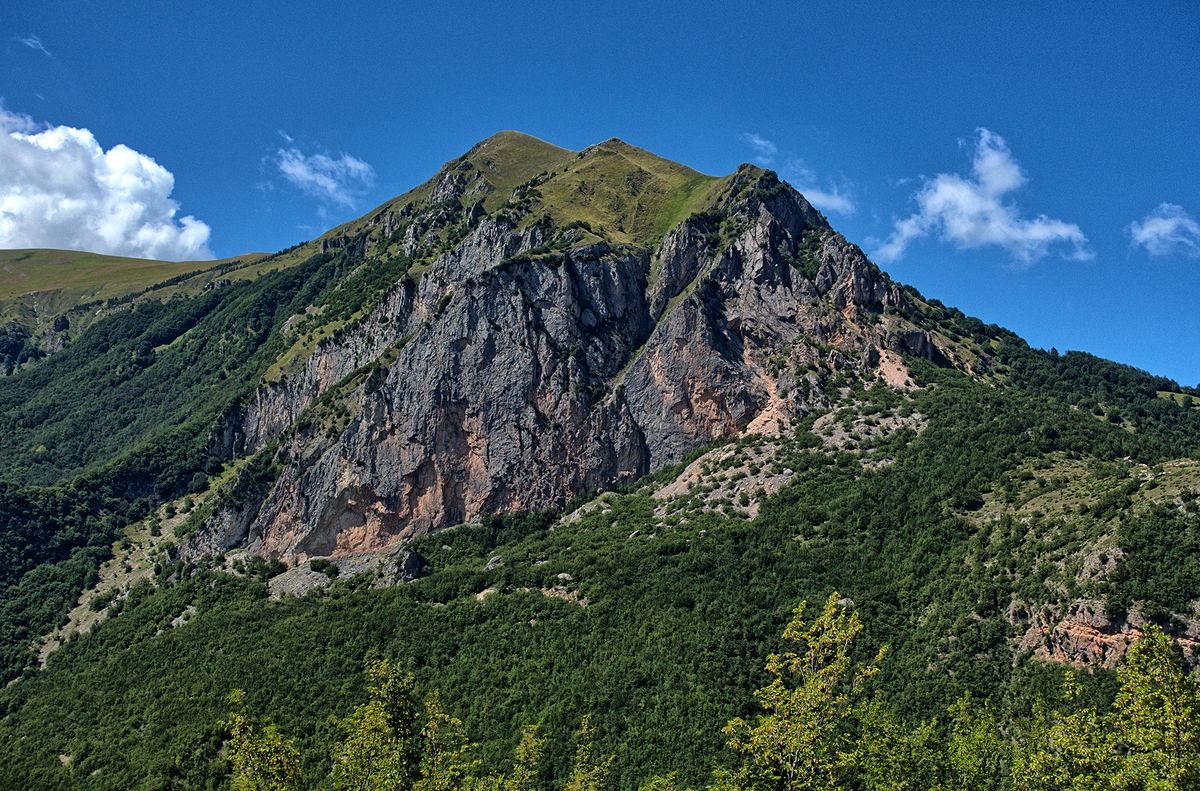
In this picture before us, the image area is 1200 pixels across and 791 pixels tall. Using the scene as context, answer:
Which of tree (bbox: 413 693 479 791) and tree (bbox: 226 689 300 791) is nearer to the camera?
tree (bbox: 226 689 300 791)

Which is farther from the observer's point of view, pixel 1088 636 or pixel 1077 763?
pixel 1088 636

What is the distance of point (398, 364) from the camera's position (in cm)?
11112

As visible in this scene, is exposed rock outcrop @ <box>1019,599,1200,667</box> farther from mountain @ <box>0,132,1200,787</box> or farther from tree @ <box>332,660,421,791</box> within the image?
tree @ <box>332,660,421,791</box>

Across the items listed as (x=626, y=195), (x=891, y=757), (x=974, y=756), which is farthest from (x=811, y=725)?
(x=626, y=195)

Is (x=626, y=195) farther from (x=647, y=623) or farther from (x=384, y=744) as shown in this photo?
(x=384, y=744)

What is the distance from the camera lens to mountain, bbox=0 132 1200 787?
61.3 m

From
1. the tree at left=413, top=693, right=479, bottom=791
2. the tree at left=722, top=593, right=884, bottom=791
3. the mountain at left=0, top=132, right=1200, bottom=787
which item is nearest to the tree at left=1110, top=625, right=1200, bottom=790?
the tree at left=722, top=593, right=884, bottom=791

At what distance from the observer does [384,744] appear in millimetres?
27406

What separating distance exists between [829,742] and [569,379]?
86192 millimetres

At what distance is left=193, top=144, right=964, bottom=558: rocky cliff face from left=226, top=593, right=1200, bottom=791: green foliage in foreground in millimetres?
73820

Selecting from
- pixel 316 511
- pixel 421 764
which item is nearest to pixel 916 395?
pixel 316 511

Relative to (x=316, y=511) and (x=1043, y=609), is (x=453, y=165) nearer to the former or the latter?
(x=316, y=511)

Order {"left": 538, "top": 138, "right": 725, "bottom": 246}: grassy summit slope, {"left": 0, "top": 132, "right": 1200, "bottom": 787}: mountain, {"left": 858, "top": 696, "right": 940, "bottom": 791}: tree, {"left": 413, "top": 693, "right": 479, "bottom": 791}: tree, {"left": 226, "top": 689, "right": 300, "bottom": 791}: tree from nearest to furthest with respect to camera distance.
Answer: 1. {"left": 226, "top": 689, "right": 300, "bottom": 791}: tree
2. {"left": 413, "top": 693, "right": 479, "bottom": 791}: tree
3. {"left": 858, "top": 696, "right": 940, "bottom": 791}: tree
4. {"left": 0, "top": 132, "right": 1200, "bottom": 787}: mountain
5. {"left": 538, "top": 138, "right": 725, "bottom": 246}: grassy summit slope

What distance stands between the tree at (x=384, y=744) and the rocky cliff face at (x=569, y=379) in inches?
2950
